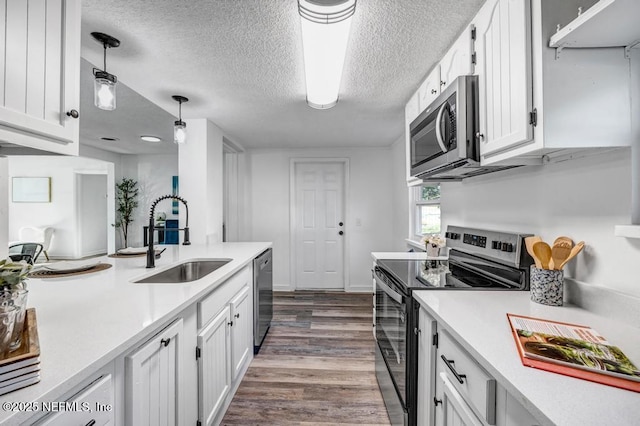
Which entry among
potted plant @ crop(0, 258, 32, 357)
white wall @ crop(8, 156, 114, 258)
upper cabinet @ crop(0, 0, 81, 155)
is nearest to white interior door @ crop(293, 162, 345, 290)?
white wall @ crop(8, 156, 114, 258)

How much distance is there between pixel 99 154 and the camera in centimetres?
501

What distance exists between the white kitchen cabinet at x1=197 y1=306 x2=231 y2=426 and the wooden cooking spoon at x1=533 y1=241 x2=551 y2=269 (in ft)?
5.09

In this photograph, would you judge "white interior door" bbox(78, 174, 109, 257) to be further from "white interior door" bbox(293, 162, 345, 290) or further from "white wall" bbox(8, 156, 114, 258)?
"white interior door" bbox(293, 162, 345, 290)

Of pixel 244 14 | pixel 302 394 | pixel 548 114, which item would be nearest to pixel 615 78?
pixel 548 114

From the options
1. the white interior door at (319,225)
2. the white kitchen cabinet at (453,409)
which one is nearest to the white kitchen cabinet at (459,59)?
the white kitchen cabinet at (453,409)

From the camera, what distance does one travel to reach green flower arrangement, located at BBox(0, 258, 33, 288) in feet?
2.15

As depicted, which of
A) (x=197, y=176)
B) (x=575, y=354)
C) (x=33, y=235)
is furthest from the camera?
(x=33, y=235)

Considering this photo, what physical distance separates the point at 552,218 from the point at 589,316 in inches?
17.6

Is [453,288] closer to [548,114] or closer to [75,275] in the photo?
[548,114]

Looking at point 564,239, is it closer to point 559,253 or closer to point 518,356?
point 559,253

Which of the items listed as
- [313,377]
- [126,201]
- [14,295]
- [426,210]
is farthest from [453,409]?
[126,201]

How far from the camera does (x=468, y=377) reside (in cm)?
87

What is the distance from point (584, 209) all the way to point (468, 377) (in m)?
0.83

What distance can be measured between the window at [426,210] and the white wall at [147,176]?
14.2 feet
